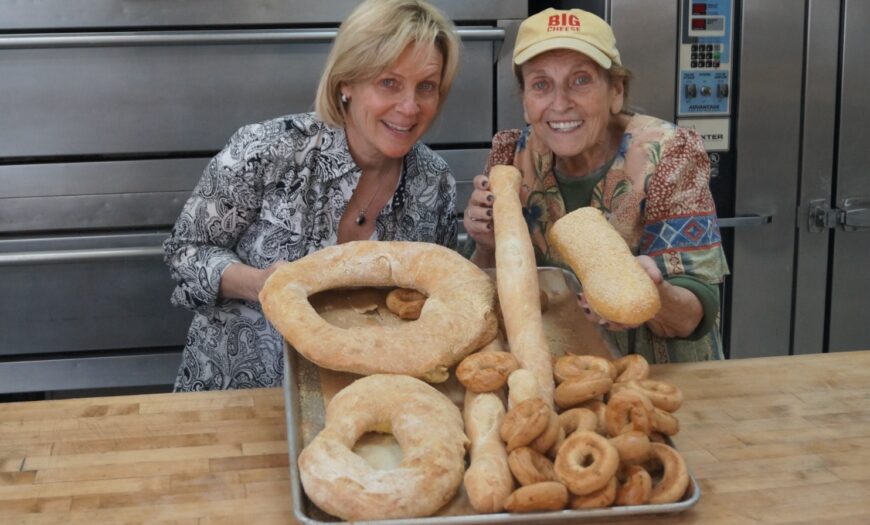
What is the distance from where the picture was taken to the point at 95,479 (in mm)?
1058

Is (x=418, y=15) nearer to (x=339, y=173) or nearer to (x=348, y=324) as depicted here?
(x=339, y=173)

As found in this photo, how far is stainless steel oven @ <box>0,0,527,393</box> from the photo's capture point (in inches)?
89.5

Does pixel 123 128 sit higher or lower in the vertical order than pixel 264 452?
higher

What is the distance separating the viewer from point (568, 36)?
150 cm

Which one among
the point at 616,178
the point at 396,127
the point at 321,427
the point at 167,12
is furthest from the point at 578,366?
the point at 167,12

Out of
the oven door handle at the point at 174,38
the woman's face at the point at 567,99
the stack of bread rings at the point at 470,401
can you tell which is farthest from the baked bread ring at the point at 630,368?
the oven door handle at the point at 174,38

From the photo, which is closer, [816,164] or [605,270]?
[605,270]

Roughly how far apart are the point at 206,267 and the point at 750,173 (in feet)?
5.03

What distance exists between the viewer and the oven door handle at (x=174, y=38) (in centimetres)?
221

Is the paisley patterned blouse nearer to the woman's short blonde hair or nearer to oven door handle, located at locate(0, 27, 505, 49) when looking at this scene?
the woman's short blonde hair

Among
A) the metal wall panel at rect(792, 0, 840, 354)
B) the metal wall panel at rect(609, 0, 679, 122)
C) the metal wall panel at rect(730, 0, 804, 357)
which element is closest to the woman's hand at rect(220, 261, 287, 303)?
the metal wall panel at rect(609, 0, 679, 122)

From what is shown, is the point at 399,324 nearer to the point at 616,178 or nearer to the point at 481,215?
the point at 481,215

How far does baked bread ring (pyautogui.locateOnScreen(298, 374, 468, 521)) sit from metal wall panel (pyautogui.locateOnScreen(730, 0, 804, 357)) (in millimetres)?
1725

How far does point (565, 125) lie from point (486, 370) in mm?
633
